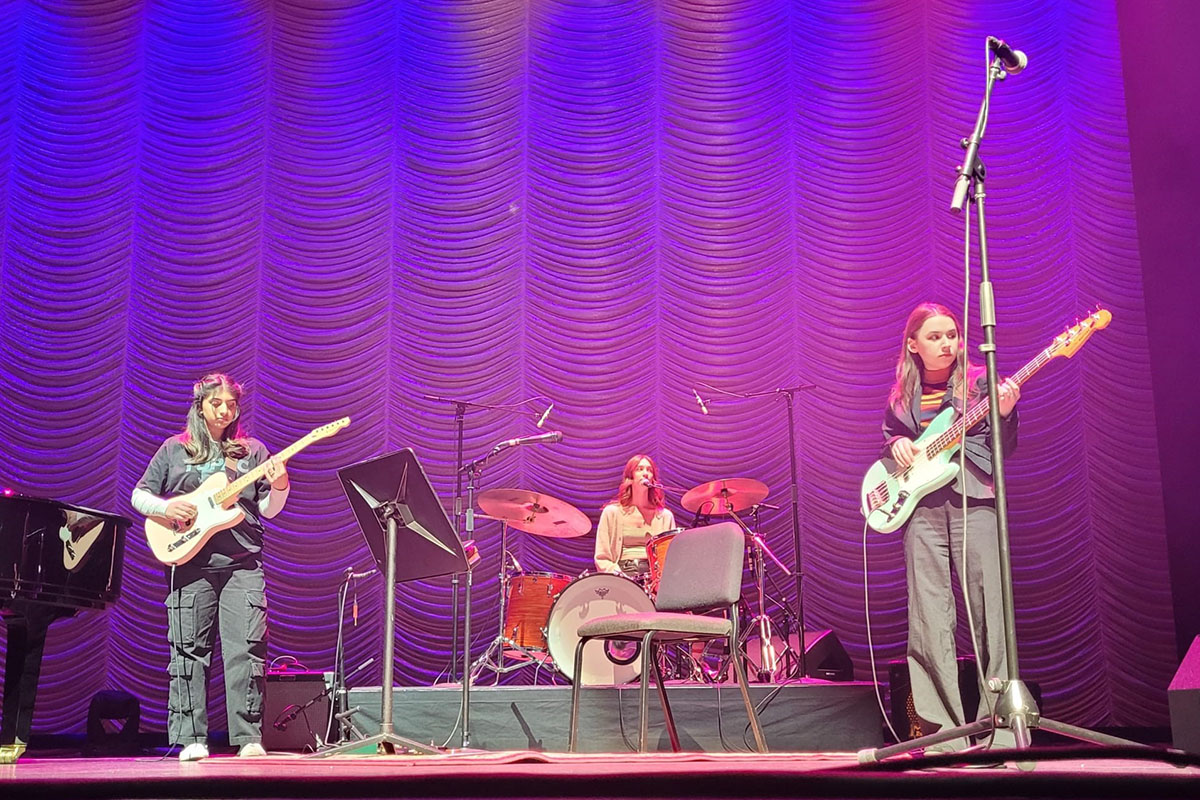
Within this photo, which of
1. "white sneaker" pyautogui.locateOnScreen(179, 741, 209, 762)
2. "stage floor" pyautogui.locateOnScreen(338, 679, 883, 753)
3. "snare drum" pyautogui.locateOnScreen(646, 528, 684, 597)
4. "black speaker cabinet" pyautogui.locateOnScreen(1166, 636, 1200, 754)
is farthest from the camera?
"snare drum" pyautogui.locateOnScreen(646, 528, 684, 597)

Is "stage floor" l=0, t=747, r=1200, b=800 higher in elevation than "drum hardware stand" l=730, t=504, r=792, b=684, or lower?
lower

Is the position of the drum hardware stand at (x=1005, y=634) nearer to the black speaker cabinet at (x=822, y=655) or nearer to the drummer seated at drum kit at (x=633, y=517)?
the black speaker cabinet at (x=822, y=655)

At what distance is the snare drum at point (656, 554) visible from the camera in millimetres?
5742

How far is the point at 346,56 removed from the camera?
7613 mm

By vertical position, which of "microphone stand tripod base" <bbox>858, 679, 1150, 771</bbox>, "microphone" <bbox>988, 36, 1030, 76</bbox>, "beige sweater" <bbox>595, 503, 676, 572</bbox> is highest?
"microphone" <bbox>988, 36, 1030, 76</bbox>

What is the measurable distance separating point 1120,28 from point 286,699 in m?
6.39

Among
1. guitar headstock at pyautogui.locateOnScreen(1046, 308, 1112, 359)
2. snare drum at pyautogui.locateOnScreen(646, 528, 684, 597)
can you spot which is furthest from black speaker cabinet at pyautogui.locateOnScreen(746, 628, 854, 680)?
guitar headstock at pyautogui.locateOnScreen(1046, 308, 1112, 359)

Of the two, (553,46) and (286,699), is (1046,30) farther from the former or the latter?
(286,699)

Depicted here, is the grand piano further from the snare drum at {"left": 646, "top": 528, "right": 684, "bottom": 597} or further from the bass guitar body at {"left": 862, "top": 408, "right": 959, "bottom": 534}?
the bass guitar body at {"left": 862, "top": 408, "right": 959, "bottom": 534}

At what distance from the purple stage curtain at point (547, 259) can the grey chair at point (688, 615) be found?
2.48 m

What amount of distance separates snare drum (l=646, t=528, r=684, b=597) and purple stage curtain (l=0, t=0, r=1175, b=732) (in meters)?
1.11

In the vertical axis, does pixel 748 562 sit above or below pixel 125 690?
above

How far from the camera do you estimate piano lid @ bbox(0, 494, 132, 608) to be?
13.9ft

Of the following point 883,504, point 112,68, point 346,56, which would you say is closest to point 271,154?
point 346,56
